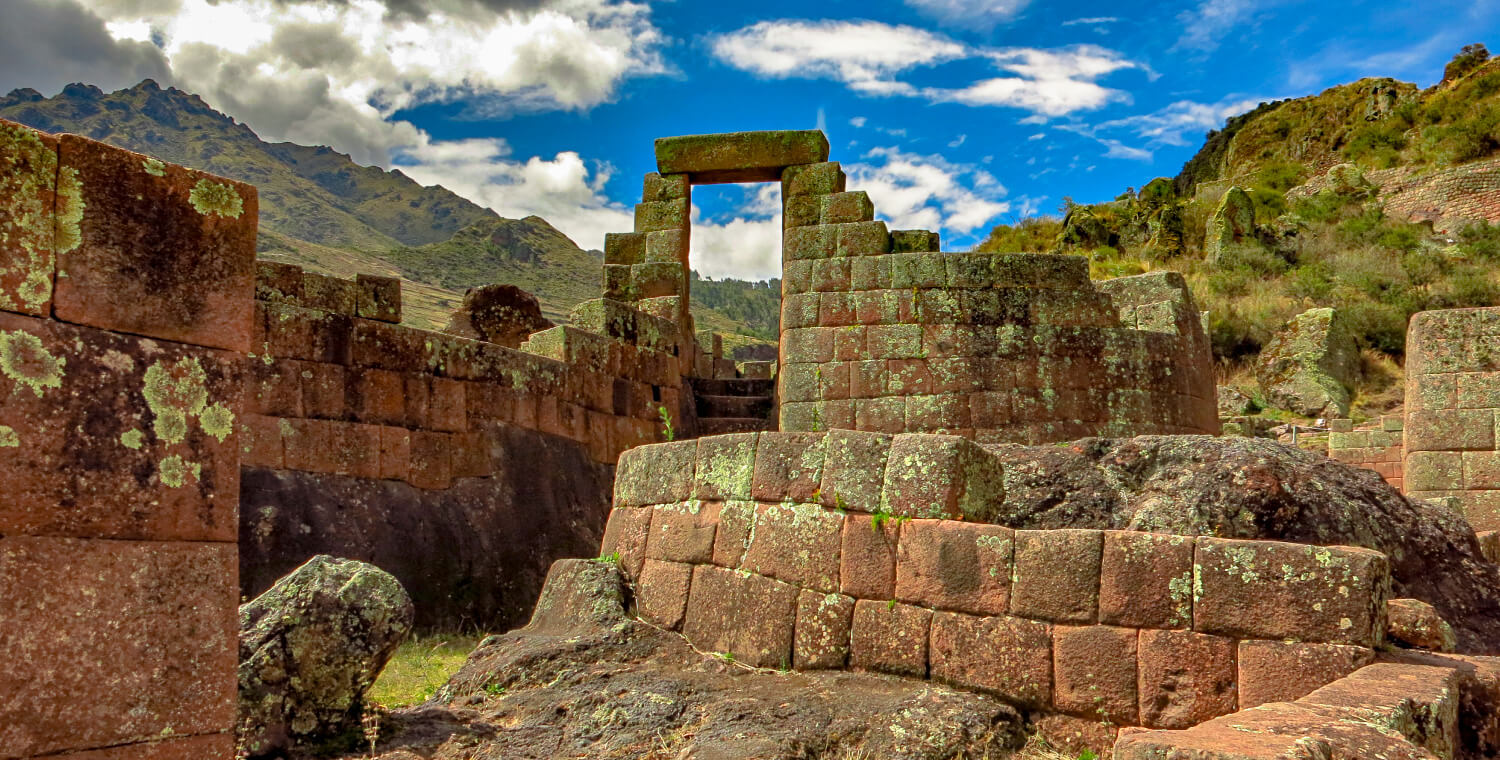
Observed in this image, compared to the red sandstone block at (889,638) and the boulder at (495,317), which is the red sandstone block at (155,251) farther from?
the boulder at (495,317)

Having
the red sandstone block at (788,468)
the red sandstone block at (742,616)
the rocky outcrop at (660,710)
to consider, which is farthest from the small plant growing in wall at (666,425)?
the rocky outcrop at (660,710)

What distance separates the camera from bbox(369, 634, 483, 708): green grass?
6.65 metres

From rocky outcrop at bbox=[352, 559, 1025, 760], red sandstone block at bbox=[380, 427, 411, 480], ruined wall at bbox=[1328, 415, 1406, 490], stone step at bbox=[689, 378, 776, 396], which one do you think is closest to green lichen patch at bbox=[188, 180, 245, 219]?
rocky outcrop at bbox=[352, 559, 1025, 760]

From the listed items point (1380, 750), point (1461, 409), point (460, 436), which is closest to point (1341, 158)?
point (1461, 409)

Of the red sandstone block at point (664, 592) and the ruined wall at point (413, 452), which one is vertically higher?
the ruined wall at point (413, 452)

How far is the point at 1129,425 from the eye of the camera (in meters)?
11.7

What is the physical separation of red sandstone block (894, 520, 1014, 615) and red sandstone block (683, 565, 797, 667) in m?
0.76

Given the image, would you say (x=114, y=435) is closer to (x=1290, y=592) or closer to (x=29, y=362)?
(x=29, y=362)

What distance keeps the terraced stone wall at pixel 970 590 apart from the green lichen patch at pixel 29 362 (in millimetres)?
3772

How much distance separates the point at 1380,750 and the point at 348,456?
7650 millimetres

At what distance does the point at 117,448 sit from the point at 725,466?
3710mm

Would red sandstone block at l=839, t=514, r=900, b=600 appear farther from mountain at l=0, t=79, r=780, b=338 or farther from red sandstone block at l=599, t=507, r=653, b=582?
mountain at l=0, t=79, r=780, b=338

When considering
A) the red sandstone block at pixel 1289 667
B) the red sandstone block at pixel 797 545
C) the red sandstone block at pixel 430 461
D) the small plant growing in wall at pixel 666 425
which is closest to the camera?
the red sandstone block at pixel 1289 667

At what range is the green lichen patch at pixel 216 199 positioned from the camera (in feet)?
13.4
